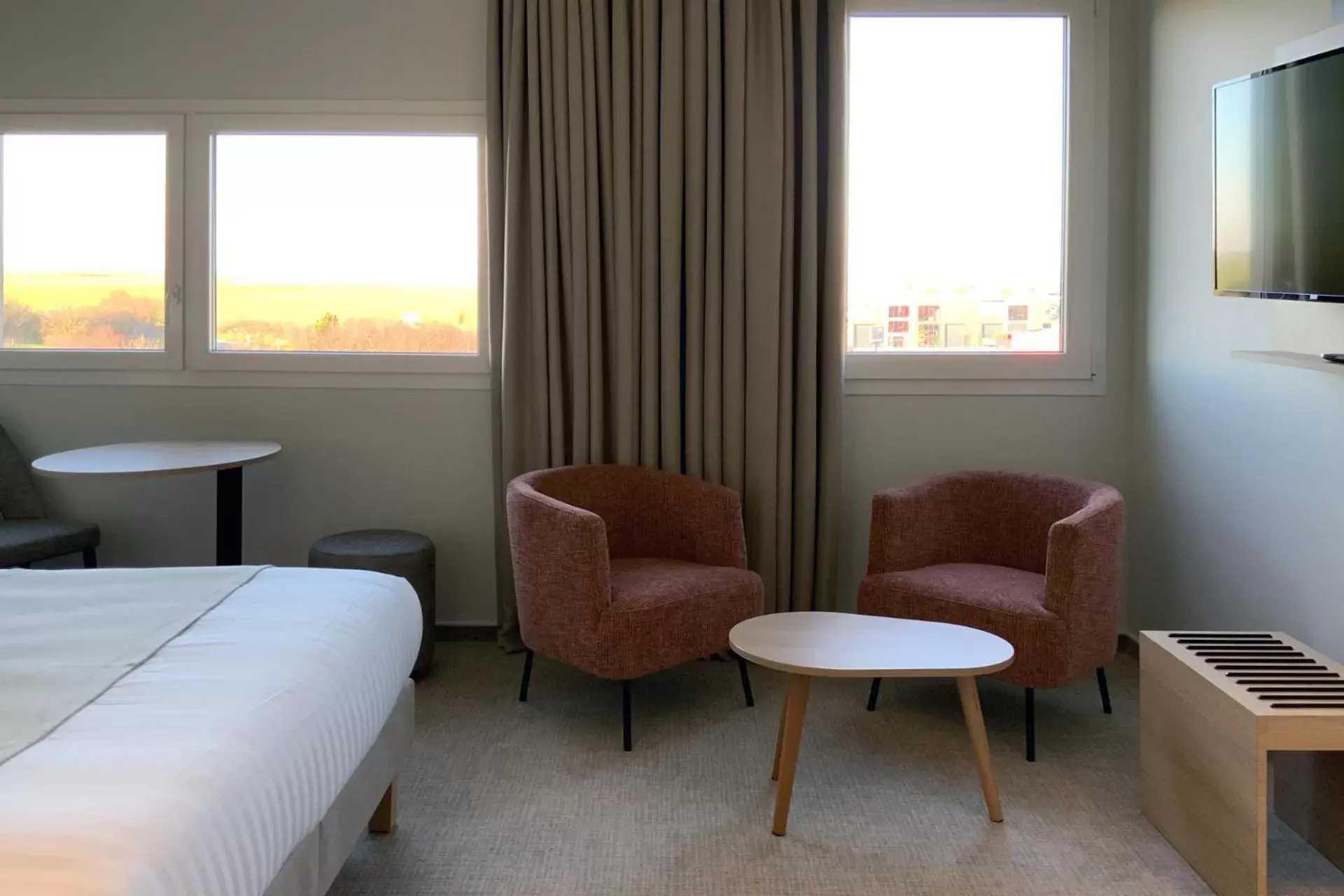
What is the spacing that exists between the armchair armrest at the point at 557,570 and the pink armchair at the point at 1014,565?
84cm

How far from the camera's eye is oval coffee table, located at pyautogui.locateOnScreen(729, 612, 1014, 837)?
2.79 m

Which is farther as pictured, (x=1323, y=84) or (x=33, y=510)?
(x=33, y=510)

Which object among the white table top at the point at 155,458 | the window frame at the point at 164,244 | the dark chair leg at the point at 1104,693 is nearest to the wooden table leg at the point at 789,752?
the dark chair leg at the point at 1104,693

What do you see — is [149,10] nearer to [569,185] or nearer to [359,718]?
[569,185]

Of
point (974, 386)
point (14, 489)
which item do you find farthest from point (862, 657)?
point (14, 489)

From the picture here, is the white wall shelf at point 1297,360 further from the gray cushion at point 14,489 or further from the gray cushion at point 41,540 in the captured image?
the gray cushion at point 14,489

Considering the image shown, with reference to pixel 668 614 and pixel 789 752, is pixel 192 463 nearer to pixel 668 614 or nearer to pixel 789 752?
pixel 668 614

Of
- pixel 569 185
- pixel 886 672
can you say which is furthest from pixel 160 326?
pixel 886 672

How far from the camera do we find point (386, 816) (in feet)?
9.17

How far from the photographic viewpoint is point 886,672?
2770 millimetres

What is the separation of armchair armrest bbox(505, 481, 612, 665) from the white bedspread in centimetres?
90

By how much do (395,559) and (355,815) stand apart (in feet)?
5.53

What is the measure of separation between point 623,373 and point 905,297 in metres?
1.06

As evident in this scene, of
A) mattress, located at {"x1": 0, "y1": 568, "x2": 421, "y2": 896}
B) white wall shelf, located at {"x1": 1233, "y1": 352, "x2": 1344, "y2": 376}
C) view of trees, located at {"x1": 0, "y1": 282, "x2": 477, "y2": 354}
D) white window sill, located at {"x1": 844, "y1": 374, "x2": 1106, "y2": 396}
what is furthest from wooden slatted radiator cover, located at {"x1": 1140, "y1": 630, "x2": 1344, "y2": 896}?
view of trees, located at {"x1": 0, "y1": 282, "x2": 477, "y2": 354}
